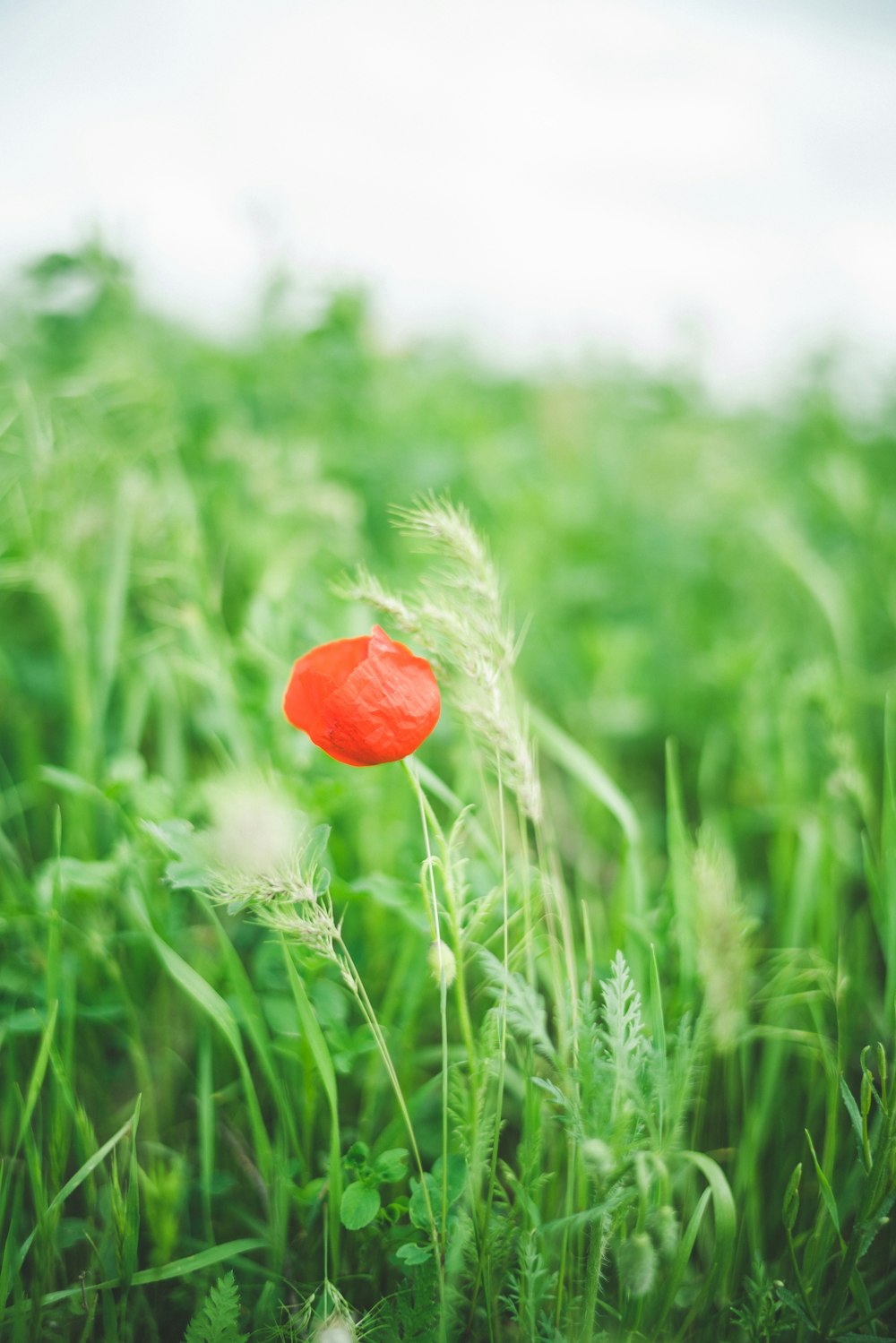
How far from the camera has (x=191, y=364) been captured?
102 inches

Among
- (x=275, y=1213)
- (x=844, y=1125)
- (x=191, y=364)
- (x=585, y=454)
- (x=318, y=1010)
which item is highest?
(x=191, y=364)

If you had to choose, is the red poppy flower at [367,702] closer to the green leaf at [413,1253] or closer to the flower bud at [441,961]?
the flower bud at [441,961]

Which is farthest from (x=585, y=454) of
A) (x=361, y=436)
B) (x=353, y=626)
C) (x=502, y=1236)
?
(x=502, y=1236)

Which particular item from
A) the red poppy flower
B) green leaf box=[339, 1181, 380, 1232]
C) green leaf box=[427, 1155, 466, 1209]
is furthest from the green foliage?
the red poppy flower

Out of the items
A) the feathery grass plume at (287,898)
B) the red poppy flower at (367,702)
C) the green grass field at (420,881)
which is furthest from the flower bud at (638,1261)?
the red poppy flower at (367,702)

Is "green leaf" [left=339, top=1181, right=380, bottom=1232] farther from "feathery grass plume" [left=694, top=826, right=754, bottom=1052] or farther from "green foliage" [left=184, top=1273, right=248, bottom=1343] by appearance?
"feathery grass plume" [left=694, top=826, right=754, bottom=1052]

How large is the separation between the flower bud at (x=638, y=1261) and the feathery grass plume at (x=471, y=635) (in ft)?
1.35

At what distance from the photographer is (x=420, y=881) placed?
2.67ft

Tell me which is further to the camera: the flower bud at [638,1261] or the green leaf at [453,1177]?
the green leaf at [453,1177]

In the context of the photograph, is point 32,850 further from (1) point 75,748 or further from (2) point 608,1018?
(2) point 608,1018

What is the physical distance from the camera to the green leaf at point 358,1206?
872mm

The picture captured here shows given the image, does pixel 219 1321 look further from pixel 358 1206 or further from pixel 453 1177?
pixel 453 1177

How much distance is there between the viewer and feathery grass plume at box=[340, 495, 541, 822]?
2.83ft

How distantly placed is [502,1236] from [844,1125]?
676mm
